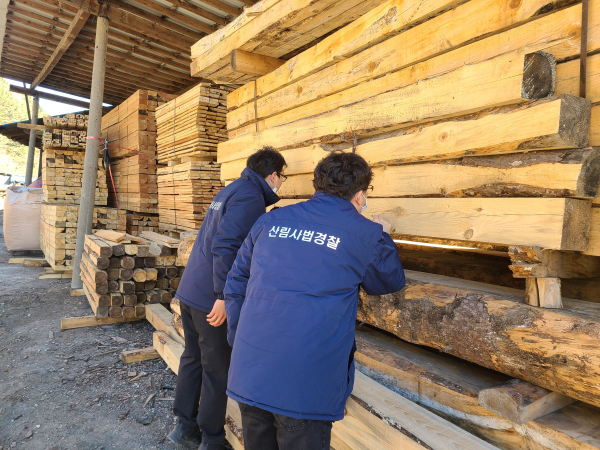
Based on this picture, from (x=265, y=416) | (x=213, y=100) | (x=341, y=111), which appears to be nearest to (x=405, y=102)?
(x=341, y=111)

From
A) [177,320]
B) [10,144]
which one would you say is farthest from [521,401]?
[10,144]

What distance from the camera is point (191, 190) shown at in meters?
7.39

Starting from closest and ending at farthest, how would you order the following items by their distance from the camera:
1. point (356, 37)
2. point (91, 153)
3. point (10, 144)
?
point (356, 37) → point (91, 153) → point (10, 144)

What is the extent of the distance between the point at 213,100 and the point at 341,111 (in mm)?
4223

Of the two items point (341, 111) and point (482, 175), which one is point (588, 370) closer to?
point (482, 175)

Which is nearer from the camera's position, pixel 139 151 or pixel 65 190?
pixel 139 151

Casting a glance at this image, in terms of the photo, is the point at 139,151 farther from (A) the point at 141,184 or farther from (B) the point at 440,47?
(B) the point at 440,47

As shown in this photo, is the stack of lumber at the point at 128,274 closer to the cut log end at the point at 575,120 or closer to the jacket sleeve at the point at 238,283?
the jacket sleeve at the point at 238,283

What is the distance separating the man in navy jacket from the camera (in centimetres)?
301

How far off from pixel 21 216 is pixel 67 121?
3.94m

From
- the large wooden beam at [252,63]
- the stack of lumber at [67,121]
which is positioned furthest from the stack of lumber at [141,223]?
the large wooden beam at [252,63]

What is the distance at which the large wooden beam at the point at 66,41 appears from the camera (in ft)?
28.5

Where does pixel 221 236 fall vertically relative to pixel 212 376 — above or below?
above

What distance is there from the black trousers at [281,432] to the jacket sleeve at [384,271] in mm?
715
